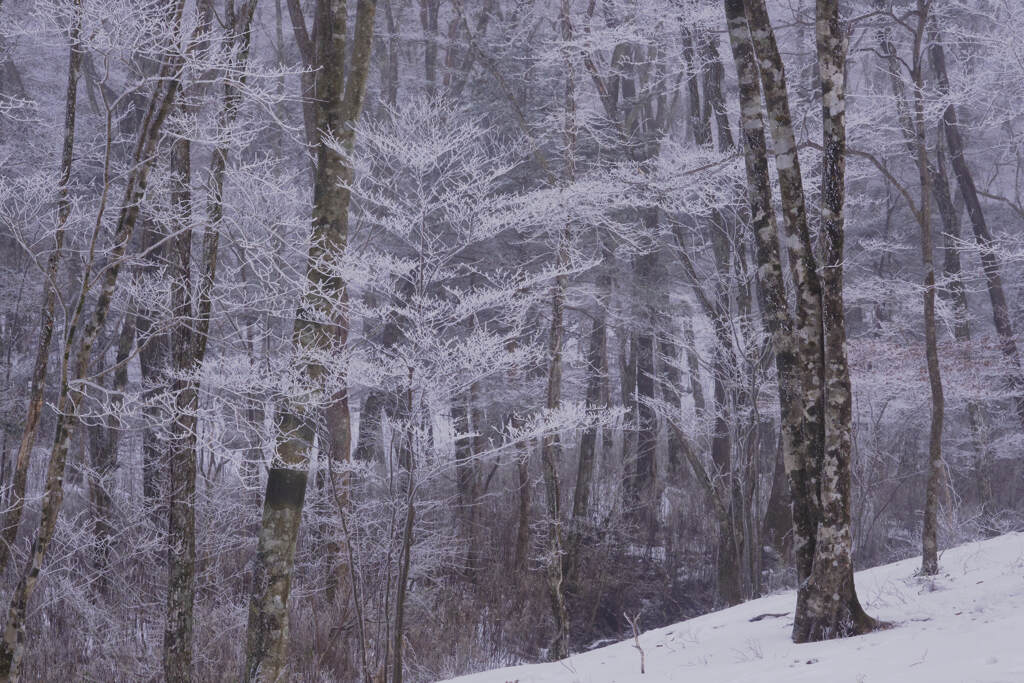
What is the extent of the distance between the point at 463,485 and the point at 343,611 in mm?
5133

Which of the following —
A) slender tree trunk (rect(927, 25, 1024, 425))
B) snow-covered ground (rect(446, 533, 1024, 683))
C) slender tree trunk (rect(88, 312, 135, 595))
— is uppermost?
slender tree trunk (rect(927, 25, 1024, 425))

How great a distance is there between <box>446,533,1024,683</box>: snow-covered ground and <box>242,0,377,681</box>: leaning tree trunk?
1.64m

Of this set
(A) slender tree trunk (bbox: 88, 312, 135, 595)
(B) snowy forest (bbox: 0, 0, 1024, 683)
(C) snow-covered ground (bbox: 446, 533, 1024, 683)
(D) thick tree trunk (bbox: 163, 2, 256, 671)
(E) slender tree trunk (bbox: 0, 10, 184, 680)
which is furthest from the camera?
(A) slender tree trunk (bbox: 88, 312, 135, 595)

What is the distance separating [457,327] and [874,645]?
8640 mm

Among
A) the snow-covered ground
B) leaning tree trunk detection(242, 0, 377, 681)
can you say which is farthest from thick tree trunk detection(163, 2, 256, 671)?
the snow-covered ground

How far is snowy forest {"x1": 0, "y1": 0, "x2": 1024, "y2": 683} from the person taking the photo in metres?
6.33

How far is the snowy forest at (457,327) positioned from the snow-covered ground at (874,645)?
1.58 ft

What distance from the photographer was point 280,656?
6977 millimetres

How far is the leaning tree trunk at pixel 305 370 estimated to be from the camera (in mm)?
6949

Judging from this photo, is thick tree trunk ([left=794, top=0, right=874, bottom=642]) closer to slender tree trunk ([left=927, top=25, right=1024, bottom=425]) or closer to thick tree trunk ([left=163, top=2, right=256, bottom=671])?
thick tree trunk ([left=163, top=2, right=256, bottom=671])

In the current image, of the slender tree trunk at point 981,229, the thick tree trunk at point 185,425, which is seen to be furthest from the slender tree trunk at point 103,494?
the slender tree trunk at point 981,229

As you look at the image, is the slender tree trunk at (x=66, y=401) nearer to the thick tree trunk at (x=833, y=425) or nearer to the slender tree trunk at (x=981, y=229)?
the thick tree trunk at (x=833, y=425)

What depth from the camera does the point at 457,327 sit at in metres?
12.7

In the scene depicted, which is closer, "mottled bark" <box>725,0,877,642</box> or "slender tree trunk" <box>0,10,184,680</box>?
"mottled bark" <box>725,0,877,642</box>
